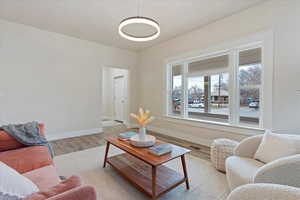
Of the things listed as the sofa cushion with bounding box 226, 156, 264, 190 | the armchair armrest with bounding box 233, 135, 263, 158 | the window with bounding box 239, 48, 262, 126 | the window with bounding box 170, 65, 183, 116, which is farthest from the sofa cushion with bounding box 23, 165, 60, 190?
the window with bounding box 170, 65, 183, 116

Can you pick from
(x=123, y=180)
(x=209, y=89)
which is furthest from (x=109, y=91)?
(x=123, y=180)

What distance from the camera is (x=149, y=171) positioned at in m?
1.92

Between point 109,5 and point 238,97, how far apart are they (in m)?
3.01

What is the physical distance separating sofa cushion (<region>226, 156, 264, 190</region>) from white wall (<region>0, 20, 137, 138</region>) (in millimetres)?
3796

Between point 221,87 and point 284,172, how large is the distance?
2.35 metres

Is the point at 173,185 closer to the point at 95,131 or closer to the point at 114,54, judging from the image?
the point at 95,131

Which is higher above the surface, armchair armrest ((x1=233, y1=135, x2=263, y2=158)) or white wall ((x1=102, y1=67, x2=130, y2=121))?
white wall ((x1=102, y1=67, x2=130, y2=121))

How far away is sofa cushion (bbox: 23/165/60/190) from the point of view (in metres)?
1.11

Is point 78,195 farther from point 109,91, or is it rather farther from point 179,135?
point 109,91


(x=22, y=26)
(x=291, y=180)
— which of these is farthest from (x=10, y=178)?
(x=22, y=26)

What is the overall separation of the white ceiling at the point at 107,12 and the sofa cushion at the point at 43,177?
261 cm

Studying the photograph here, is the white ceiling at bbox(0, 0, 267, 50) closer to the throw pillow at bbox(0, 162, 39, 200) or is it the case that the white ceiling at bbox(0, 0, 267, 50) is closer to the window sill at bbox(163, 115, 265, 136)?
the window sill at bbox(163, 115, 265, 136)

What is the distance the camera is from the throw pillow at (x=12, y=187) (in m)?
0.71

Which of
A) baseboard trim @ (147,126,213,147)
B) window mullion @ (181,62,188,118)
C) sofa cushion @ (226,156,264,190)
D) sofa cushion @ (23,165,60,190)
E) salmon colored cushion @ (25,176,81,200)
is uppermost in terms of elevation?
window mullion @ (181,62,188,118)
